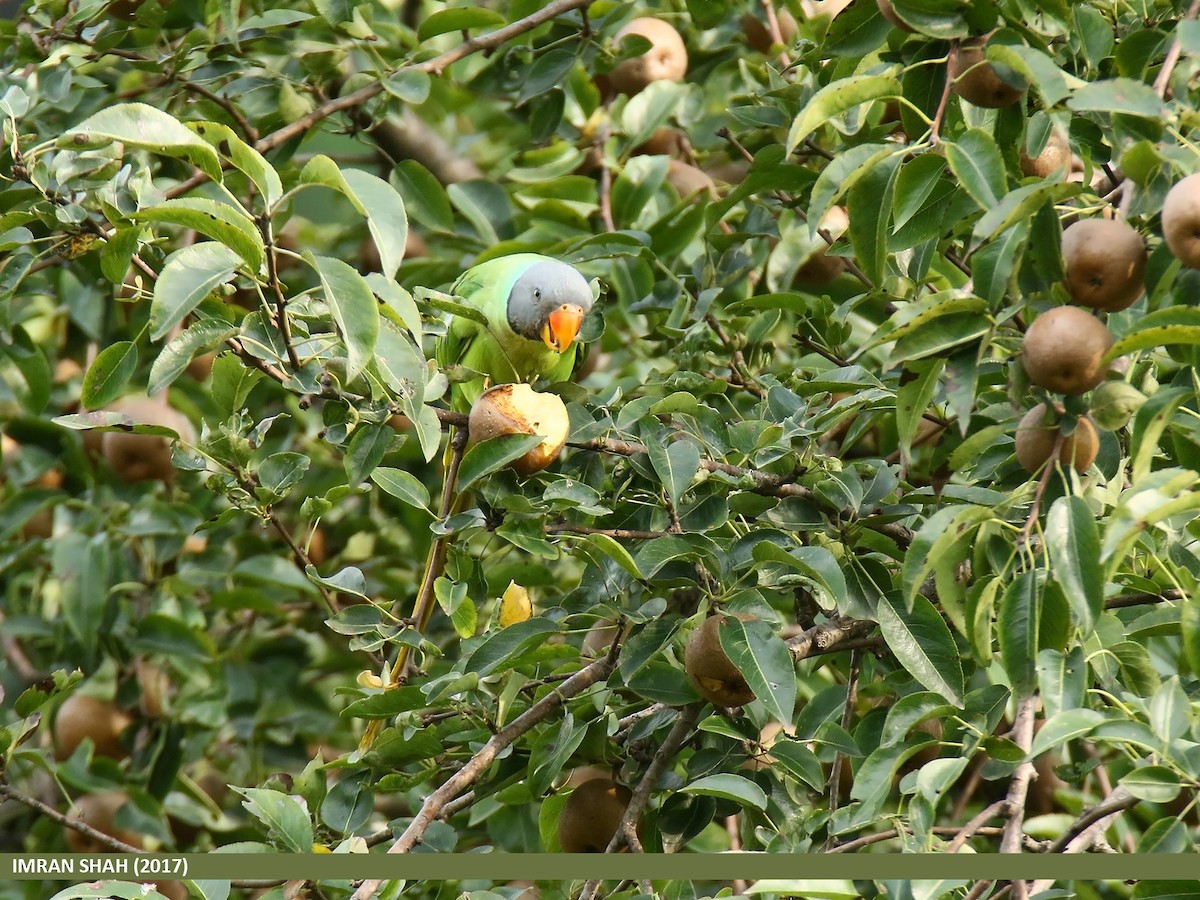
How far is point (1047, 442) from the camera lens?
113 cm

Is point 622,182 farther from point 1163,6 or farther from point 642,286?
point 1163,6

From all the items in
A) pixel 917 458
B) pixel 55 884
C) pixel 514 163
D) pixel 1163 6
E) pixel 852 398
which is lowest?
pixel 55 884

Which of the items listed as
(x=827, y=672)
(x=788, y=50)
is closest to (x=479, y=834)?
(x=827, y=672)

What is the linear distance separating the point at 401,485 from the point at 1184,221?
0.90m

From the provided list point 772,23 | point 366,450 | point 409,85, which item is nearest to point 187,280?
point 366,450

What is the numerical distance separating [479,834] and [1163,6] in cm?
171

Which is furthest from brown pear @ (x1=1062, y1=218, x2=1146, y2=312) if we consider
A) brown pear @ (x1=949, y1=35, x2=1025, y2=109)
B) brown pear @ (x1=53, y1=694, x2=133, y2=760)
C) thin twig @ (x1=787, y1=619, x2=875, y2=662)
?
brown pear @ (x1=53, y1=694, x2=133, y2=760)

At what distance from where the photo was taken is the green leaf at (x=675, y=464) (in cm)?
138

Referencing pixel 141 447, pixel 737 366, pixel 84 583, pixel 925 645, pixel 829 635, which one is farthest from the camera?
pixel 141 447

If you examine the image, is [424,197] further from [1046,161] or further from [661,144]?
[1046,161]

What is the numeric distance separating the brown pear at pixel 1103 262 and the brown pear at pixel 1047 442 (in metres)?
0.10

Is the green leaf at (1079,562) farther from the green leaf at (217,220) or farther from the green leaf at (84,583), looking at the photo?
the green leaf at (84,583)

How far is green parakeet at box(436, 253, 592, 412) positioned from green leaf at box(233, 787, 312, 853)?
793 millimetres

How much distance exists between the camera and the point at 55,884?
267 cm
